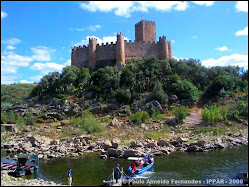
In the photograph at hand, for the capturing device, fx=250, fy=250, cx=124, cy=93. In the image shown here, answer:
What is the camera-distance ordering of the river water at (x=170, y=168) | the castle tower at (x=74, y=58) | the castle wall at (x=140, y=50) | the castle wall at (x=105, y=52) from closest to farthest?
the river water at (x=170, y=168) < the castle wall at (x=140, y=50) < the castle wall at (x=105, y=52) < the castle tower at (x=74, y=58)

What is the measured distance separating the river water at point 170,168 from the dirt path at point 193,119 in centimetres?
851

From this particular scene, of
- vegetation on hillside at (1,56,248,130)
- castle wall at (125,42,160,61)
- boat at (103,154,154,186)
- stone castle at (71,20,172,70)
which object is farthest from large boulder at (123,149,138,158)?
castle wall at (125,42,160,61)

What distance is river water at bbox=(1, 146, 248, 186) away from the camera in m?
11.1

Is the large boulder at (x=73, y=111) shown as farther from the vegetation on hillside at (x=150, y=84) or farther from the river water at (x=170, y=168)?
the river water at (x=170, y=168)

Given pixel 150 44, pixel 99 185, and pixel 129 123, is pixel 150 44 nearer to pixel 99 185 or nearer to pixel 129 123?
pixel 129 123

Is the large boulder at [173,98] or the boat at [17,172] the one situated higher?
the large boulder at [173,98]

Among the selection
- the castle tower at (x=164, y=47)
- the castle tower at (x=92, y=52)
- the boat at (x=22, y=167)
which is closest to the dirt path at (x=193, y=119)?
the castle tower at (x=164, y=47)

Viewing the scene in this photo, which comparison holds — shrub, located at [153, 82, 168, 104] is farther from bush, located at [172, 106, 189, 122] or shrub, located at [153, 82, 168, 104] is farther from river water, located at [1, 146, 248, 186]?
river water, located at [1, 146, 248, 186]

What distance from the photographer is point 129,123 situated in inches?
1036

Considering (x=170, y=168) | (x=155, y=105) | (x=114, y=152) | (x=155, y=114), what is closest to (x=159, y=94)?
(x=155, y=105)

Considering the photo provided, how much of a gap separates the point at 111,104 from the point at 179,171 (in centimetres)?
1981

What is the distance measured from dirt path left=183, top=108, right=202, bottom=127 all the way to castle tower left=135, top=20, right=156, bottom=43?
15500mm

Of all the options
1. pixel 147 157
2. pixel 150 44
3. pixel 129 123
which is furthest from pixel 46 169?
pixel 150 44

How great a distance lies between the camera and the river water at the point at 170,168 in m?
11.1
